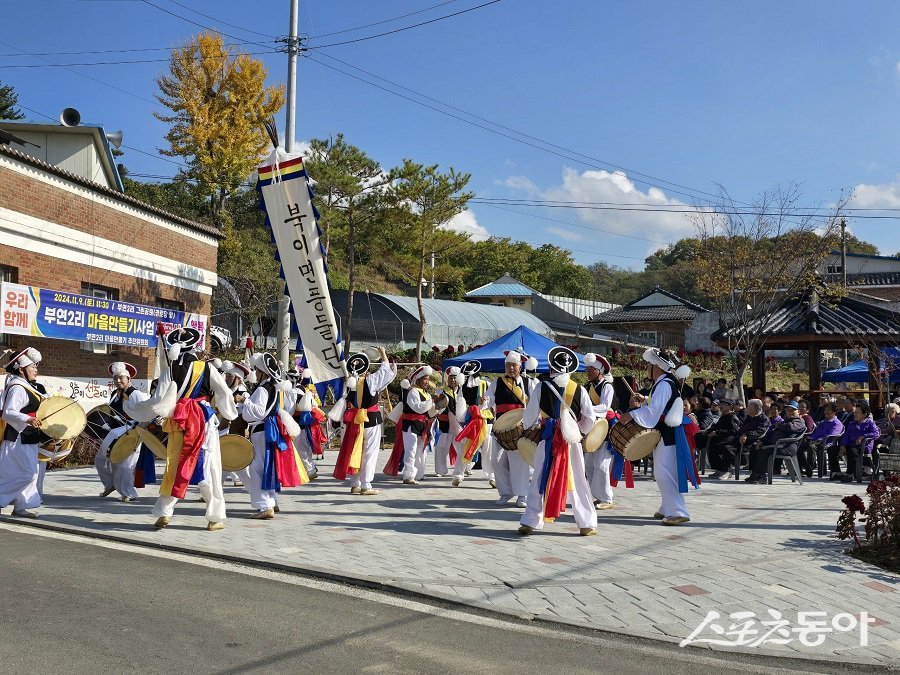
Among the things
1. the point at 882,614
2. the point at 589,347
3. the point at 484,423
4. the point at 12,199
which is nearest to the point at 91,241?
the point at 12,199

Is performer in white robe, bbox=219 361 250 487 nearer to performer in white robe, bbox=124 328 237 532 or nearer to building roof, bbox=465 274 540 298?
performer in white robe, bbox=124 328 237 532

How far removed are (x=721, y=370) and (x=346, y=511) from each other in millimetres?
23727

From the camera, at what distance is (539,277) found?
194 feet

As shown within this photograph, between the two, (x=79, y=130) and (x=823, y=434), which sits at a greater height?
(x=79, y=130)

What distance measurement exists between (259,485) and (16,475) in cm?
256

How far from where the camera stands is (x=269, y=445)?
30.6ft

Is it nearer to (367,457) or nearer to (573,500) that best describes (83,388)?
(367,457)

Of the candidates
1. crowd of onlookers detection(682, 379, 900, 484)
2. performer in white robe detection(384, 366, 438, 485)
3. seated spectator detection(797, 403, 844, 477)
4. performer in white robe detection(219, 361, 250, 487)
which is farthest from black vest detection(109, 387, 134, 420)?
seated spectator detection(797, 403, 844, 477)

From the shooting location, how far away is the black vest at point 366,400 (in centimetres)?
1102

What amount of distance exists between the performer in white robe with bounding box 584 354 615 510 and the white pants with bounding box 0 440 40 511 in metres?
6.33

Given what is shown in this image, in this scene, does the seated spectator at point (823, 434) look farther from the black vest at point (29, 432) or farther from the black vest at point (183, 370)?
the black vest at point (29, 432)

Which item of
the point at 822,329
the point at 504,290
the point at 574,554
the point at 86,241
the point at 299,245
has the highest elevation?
the point at 504,290

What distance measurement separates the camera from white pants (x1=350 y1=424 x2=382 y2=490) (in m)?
11.1

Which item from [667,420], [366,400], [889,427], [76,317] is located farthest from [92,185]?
[889,427]
